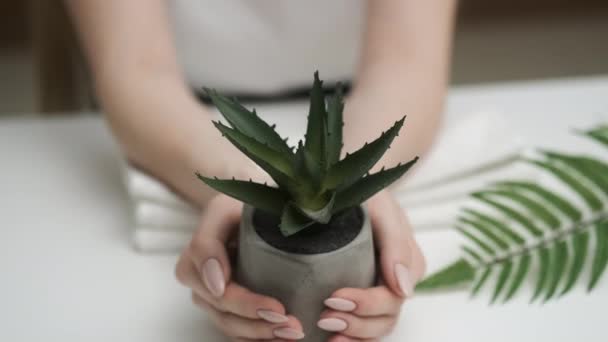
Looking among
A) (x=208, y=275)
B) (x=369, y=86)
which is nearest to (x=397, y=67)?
(x=369, y=86)

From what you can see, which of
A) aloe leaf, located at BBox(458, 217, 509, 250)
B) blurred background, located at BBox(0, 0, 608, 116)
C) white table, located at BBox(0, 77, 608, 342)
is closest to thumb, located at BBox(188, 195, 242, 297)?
white table, located at BBox(0, 77, 608, 342)

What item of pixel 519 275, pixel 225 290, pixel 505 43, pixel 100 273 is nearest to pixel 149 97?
pixel 100 273

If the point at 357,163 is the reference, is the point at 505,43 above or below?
above

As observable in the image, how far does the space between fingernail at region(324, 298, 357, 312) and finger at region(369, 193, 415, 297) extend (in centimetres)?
4

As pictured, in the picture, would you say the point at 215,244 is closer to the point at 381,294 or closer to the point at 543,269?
the point at 381,294

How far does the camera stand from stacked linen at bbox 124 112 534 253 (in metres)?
0.73

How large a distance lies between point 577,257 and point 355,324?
0.22 m

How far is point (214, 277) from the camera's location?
56 centimetres

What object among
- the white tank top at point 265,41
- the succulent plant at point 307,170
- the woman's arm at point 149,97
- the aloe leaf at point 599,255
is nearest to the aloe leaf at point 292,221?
the succulent plant at point 307,170

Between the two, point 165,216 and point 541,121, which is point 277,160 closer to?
point 165,216

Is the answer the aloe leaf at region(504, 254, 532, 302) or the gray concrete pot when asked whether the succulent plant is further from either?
the aloe leaf at region(504, 254, 532, 302)

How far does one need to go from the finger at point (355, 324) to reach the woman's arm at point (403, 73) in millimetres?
179

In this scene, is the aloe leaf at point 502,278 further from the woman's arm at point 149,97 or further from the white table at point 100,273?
the woman's arm at point 149,97

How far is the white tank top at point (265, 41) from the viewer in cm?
94
